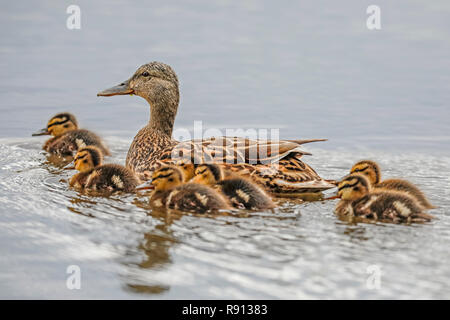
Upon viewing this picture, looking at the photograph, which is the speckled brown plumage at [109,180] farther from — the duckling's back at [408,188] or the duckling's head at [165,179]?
the duckling's back at [408,188]

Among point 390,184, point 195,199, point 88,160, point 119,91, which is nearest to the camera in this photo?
point 195,199

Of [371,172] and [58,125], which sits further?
[58,125]

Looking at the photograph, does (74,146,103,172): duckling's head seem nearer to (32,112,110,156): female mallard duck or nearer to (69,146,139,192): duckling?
(69,146,139,192): duckling

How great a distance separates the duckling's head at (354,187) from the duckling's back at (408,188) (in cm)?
14

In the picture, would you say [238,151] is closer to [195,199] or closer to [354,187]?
[195,199]

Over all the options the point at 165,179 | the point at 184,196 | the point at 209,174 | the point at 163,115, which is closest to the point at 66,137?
the point at 163,115

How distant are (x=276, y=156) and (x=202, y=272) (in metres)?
1.60

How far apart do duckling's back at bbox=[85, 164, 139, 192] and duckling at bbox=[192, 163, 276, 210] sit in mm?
572

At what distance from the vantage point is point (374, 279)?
331 cm

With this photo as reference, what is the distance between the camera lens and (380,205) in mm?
4191

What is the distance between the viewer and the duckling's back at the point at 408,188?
4399 millimetres

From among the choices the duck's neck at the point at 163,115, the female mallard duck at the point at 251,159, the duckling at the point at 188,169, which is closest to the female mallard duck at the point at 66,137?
the duck's neck at the point at 163,115

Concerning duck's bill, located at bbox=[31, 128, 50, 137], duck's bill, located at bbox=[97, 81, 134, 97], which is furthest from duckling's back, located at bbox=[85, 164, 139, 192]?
duck's bill, located at bbox=[31, 128, 50, 137]

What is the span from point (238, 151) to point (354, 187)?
815mm
